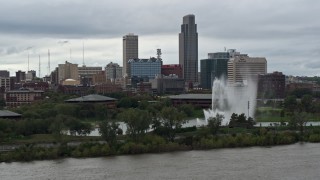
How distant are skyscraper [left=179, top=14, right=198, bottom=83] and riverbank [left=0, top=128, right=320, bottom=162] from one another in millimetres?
103777

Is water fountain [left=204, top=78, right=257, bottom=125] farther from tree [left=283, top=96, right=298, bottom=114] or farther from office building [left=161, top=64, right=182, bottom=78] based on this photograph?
office building [left=161, top=64, right=182, bottom=78]

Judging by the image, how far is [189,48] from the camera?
5497 inches

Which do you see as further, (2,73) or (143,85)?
(2,73)

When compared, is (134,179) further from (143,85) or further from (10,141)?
(143,85)

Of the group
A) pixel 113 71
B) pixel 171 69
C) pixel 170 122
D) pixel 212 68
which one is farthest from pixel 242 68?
pixel 170 122

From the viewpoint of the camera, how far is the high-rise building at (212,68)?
11994cm

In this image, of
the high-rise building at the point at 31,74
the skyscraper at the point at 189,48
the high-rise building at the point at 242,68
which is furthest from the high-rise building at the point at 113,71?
the high-rise building at the point at 242,68

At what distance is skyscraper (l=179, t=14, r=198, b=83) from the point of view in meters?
139

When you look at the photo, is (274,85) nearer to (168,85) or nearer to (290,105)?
(168,85)

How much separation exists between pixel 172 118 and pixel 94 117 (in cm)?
1900

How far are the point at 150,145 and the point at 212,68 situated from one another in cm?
9374

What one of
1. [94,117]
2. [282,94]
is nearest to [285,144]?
[94,117]

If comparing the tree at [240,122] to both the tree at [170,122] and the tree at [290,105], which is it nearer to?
the tree at [170,122]

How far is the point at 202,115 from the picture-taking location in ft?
185
